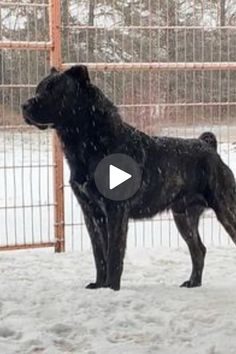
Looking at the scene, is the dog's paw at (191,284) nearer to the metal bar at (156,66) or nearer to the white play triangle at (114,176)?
the white play triangle at (114,176)

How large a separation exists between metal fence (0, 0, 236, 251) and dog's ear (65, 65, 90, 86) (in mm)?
1560

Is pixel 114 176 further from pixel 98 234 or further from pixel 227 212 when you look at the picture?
pixel 227 212

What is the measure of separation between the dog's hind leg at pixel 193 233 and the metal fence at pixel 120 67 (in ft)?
4.27

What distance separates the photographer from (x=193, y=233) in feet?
19.8

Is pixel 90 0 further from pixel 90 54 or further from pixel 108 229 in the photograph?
pixel 108 229

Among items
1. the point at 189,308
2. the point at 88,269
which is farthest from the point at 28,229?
the point at 189,308

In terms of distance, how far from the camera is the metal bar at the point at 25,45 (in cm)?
664

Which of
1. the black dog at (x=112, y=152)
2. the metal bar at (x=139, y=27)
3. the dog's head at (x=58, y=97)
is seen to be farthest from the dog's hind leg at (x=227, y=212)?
the metal bar at (x=139, y=27)

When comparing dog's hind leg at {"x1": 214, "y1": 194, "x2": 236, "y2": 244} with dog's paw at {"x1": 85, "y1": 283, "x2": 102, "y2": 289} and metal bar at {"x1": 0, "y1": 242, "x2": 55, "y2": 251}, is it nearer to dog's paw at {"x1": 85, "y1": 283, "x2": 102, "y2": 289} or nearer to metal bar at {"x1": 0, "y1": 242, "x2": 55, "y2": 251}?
dog's paw at {"x1": 85, "y1": 283, "x2": 102, "y2": 289}

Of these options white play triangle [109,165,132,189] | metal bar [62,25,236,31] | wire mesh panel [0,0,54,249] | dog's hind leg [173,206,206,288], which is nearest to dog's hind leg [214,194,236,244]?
dog's hind leg [173,206,206,288]

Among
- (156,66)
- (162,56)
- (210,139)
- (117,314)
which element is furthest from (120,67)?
(117,314)

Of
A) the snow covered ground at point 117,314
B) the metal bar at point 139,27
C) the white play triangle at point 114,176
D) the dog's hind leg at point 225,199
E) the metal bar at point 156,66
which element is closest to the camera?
the snow covered ground at point 117,314

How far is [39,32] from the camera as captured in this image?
7043mm

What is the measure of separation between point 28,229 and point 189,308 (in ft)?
11.6
